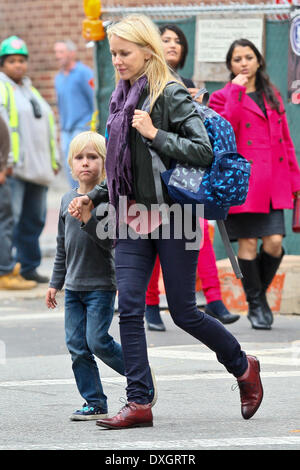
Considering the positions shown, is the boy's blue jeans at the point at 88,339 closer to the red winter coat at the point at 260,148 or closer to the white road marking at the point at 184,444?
the white road marking at the point at 184,444

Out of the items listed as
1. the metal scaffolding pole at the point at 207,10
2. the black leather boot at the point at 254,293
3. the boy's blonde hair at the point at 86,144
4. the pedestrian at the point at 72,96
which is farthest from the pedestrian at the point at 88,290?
the pedestrian at the point at 72,96

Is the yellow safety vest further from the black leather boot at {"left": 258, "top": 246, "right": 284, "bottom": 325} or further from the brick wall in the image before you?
the brick wall

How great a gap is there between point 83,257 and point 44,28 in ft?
46.2

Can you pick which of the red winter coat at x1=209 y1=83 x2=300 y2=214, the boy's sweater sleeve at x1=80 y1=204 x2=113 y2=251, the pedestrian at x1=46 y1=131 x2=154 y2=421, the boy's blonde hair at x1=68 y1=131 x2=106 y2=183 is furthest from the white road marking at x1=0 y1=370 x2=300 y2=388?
the red winter coat at x1=209 y1=83 x2=300 y2=214

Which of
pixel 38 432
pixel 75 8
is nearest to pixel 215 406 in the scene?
pixel 38 432

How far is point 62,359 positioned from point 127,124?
2470 millimetres

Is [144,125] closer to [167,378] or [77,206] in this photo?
[77,206]

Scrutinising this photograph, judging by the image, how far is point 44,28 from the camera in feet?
63.6

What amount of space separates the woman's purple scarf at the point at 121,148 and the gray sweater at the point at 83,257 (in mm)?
253

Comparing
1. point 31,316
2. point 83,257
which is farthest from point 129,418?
point 31,316

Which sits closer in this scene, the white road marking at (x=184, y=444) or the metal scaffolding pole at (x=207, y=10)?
the white road marking at (x=184, y=444)

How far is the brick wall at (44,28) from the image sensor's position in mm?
19016

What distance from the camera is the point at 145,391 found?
17.7 ft
